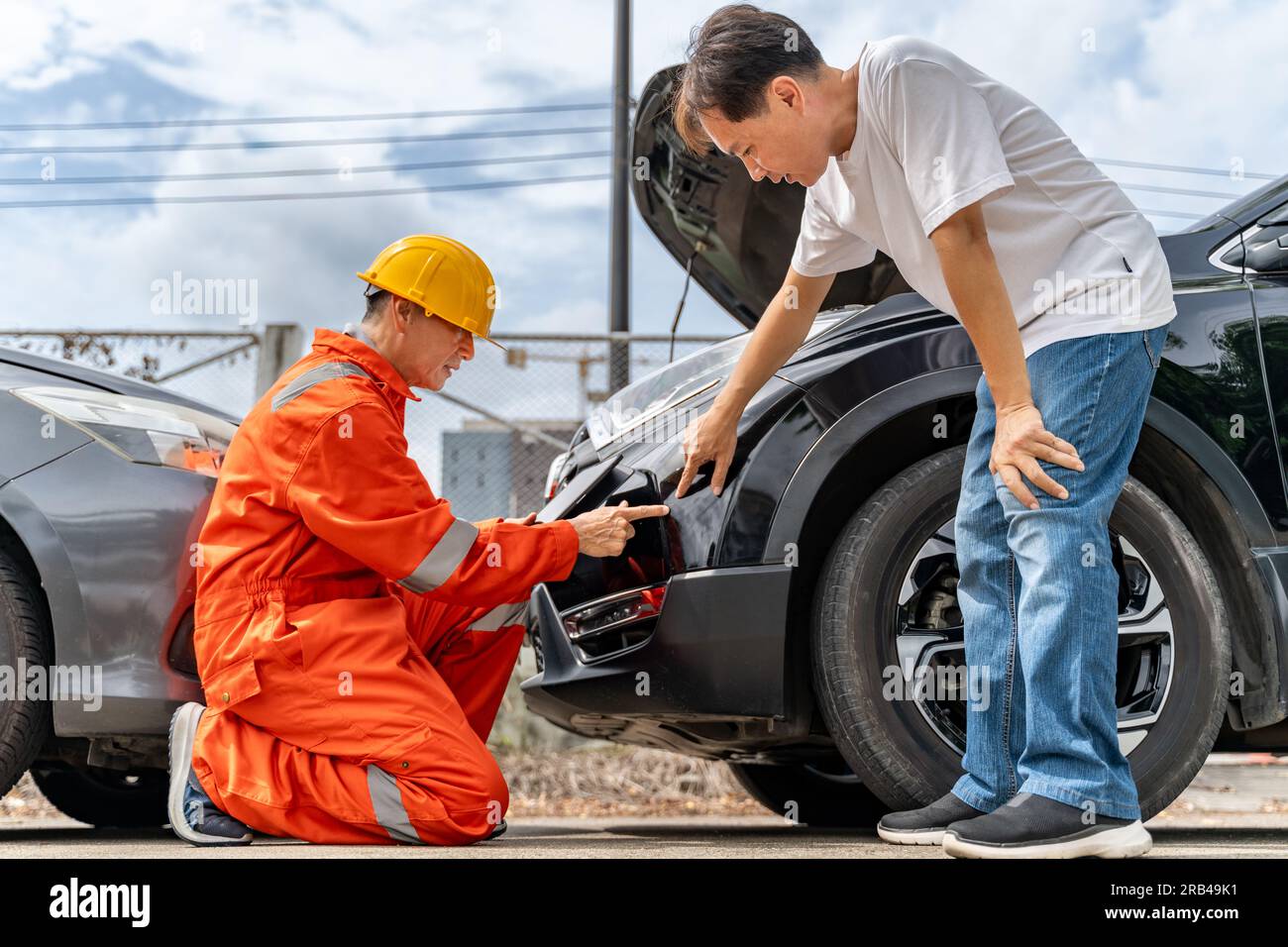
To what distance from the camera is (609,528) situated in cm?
246

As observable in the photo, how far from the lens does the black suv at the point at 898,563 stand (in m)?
2.32

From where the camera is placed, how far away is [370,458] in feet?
7.53

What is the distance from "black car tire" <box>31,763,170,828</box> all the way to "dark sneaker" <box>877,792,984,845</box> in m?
2.29

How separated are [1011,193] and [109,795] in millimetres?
3037

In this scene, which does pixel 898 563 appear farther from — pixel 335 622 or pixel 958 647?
pixel 335 622

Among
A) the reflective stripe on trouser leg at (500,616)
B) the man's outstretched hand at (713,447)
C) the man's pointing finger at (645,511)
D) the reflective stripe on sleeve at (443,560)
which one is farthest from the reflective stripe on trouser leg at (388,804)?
the man's outstretched hand at (713,447)

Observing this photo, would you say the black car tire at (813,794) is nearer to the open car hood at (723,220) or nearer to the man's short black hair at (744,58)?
the open car hood at (723,220)

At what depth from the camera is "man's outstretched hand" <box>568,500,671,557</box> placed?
246cm

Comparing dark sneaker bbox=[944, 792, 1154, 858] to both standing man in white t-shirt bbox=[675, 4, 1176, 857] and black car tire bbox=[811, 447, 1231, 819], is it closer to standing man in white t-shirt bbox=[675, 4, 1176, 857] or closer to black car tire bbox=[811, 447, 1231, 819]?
standing man in white t-shirt bbox=[675, 4, 1176, 857]

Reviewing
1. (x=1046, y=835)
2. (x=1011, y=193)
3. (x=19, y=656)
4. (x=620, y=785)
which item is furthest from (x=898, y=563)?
(x=620, y=785)

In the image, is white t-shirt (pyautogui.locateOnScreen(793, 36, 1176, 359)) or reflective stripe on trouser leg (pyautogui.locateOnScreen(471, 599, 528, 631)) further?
reflective stripe on trouser leg (pyautogui.locateOnScreen(471, 599, 528, 631))

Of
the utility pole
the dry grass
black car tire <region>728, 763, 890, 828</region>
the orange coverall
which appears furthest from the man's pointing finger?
the utility pole

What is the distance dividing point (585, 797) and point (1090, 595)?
3.32 meters
